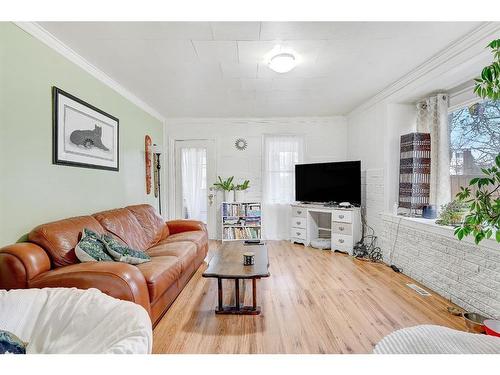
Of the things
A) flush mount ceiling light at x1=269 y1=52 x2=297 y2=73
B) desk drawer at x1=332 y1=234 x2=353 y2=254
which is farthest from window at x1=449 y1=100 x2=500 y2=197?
flush mount ceiling light at x1=269 y1=52 x2=297 y2=73

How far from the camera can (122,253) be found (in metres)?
2.40

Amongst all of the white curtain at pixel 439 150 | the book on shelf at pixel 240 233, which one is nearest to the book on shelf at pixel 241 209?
the book on shelf at pixel 240 233

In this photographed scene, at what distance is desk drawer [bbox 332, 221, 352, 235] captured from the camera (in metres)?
4.38

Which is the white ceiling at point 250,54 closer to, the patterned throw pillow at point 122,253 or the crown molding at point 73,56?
the crown molding at point 73,56

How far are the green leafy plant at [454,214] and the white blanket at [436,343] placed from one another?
1891 millimetres

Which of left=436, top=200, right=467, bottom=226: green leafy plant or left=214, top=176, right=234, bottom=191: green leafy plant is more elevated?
left=214, top=176, right=234, bottom=191: green leafy plant

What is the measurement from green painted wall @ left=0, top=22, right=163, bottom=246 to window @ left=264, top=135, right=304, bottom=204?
312 centimetres

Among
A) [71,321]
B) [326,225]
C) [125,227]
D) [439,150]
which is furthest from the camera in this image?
[326,225]

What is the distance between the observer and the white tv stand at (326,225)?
4.38 meters

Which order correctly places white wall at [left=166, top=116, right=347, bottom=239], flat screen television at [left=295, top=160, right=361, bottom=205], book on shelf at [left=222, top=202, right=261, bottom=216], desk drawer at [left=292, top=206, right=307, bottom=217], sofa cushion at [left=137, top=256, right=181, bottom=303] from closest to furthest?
sofa cushion at [left=137, top=256, right=181, bottom=303] < flat screen television at [left=295, top=160, right=361, bottom=205] < desk drawer at [left=292, top=206, right=307, bottom=217] < book on shelf at [left=222, top=202, right=261, bottom=216] < white wall at [left=166, top=116, right=347, bottom=239]

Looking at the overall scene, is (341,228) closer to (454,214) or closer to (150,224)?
(454,214)

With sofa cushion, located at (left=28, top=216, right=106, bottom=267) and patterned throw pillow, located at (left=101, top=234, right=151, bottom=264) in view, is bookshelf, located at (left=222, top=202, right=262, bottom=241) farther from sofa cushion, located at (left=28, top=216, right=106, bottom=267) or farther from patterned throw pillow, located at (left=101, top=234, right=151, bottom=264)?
sofa cushion, located at (left=28, top=216, right=106, bottom=267)

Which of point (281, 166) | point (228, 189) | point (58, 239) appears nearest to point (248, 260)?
point (58, 239)

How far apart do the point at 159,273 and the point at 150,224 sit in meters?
1.46
